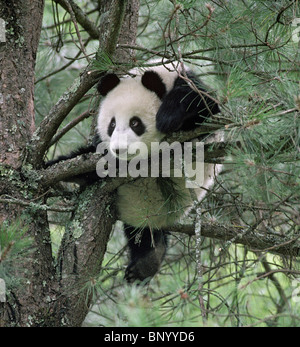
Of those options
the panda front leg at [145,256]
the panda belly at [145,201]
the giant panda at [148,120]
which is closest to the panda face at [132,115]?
the giant panda at [148,120]

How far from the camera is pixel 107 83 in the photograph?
2.92 m

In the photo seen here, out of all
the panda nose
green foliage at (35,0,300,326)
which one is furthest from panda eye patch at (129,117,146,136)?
green foliage at (35,0,300,326)

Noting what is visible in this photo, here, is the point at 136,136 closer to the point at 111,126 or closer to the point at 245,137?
the point at 111,126

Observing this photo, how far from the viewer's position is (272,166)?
6.75 ft

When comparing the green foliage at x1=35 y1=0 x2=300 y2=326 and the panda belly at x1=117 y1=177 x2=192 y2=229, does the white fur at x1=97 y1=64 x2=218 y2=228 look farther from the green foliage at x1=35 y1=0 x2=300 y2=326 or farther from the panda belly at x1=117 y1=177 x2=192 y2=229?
the green foliage at x1=35 y1=0 x2=300 y2=326

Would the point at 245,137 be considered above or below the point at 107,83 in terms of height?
below

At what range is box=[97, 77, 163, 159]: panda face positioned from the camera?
2.79 meters

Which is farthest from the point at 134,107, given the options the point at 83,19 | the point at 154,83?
the point at 83,19

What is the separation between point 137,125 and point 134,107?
0.36 ft

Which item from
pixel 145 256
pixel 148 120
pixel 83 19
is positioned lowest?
pixel 145 256

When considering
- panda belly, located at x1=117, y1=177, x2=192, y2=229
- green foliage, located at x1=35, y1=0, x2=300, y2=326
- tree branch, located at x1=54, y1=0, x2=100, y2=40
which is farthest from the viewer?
tree branch, located at x1=54, y1=0, x2=100, y2=40

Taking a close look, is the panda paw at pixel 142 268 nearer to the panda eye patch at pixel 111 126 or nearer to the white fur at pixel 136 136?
the white fur at pixel 136 136

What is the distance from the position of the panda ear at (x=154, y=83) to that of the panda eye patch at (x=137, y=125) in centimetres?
21

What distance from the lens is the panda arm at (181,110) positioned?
260 centimetres
